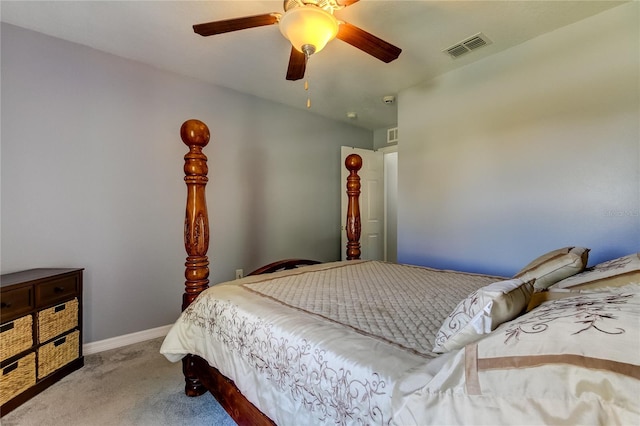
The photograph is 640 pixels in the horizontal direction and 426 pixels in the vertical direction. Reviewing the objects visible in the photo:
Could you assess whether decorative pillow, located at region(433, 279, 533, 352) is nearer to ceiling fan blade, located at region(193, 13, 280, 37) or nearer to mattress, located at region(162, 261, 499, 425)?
mattress, located at region(162, 261, 499, 425)

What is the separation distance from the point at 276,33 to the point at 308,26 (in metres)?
0.97

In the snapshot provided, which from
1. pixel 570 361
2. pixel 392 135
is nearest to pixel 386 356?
pixel 570 361

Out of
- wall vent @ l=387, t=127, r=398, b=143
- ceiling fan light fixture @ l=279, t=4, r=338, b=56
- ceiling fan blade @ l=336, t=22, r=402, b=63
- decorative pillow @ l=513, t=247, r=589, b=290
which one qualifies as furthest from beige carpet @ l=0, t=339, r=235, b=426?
wall vent @ l=387, t=127, r=398, b=143

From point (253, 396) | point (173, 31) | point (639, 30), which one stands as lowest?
point (253, 396)

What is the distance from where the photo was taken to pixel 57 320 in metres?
2.05

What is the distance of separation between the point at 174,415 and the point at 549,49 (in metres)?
3.63

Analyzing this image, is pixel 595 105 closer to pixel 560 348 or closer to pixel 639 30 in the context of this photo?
pixel 639 30

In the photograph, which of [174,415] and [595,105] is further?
[595,105]

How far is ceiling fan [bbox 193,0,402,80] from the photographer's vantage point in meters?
1.44

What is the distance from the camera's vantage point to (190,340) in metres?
1.64

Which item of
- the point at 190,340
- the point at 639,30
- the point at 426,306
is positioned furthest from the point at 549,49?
the point at 190,340

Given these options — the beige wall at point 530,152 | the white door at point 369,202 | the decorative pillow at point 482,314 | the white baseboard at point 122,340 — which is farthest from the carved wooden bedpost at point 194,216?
the white door at point 369,202

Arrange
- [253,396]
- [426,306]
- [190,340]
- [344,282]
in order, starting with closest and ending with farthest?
[253,396] < [426,306] < [190,340] < [344,282]

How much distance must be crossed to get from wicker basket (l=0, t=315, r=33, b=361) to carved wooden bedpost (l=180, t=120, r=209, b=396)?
3.35 feet
